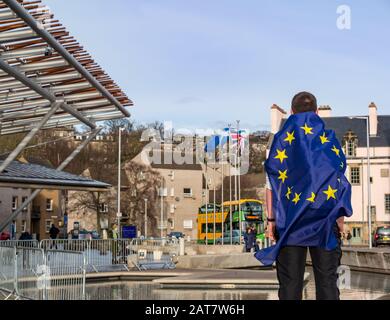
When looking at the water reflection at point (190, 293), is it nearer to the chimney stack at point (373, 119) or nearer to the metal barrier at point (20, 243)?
the metal barrier at point (20, 243)

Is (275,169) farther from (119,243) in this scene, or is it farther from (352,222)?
(352,222)

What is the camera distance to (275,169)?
17.8ft

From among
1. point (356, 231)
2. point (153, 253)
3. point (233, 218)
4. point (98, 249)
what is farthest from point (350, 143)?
point (98, 249)

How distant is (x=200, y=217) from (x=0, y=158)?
37329 millimetres

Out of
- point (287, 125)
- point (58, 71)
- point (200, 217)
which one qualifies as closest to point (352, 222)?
point (200, 217)

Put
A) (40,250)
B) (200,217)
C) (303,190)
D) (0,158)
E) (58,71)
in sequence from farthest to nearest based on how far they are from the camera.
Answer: (200,217), (0,158), (58,71), (40,250), (303,190)

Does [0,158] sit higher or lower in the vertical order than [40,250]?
higher

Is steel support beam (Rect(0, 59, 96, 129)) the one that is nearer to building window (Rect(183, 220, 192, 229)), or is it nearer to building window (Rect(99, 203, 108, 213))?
building window (Rect(99, 203, 108, 213))

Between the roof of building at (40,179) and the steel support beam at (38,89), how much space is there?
233 cm

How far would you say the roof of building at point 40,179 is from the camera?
26.5 meters

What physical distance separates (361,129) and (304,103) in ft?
264

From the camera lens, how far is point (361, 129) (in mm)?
83938

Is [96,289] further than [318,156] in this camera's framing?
Yes

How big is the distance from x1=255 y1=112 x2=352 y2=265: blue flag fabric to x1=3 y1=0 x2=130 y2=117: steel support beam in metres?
11.8
